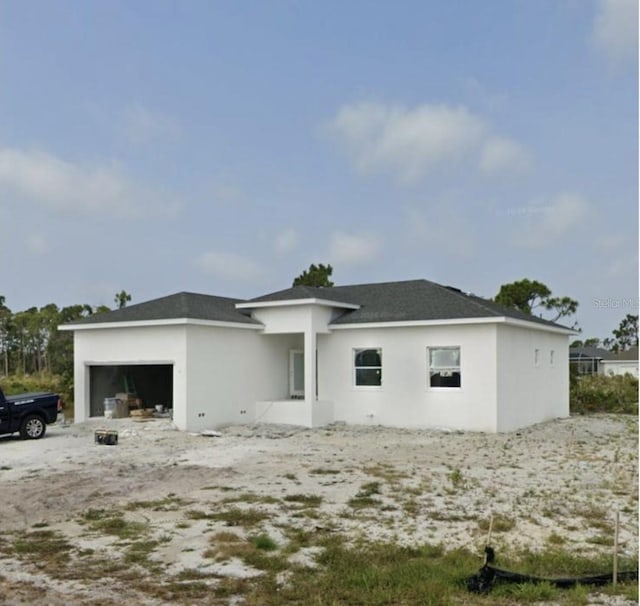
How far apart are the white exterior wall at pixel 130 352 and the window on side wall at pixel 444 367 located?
7.01 meters

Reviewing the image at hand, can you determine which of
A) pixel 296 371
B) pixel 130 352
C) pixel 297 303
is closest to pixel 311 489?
pixel 297 303

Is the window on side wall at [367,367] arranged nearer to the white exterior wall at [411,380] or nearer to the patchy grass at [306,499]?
the white exterior wall at [411,380]

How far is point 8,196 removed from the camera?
64.4 ft

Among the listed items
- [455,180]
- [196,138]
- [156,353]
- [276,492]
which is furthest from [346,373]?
[276,492]

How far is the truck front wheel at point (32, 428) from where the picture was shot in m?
16.7

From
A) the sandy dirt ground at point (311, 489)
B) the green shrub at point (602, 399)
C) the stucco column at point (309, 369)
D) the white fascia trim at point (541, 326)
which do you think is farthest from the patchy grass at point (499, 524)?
the green shrub at point (602, 399)

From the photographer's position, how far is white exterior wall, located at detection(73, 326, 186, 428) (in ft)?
60.2

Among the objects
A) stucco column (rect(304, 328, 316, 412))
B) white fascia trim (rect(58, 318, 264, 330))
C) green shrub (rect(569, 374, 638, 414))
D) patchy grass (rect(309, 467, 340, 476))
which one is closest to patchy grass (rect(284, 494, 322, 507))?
patchy grass (rect(309, 467, 340, 476))

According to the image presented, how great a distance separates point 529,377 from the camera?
2067 cm

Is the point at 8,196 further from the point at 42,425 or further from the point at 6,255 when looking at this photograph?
the point at 42,425

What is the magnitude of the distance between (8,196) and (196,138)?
19.1 feet

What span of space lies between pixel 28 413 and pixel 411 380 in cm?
1030

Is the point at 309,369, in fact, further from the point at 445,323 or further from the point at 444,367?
the point at 445,323

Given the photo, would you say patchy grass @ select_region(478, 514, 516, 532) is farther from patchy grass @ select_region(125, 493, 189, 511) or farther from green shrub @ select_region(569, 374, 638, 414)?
green shrub @ select_region(569, 374, 638, 414)
